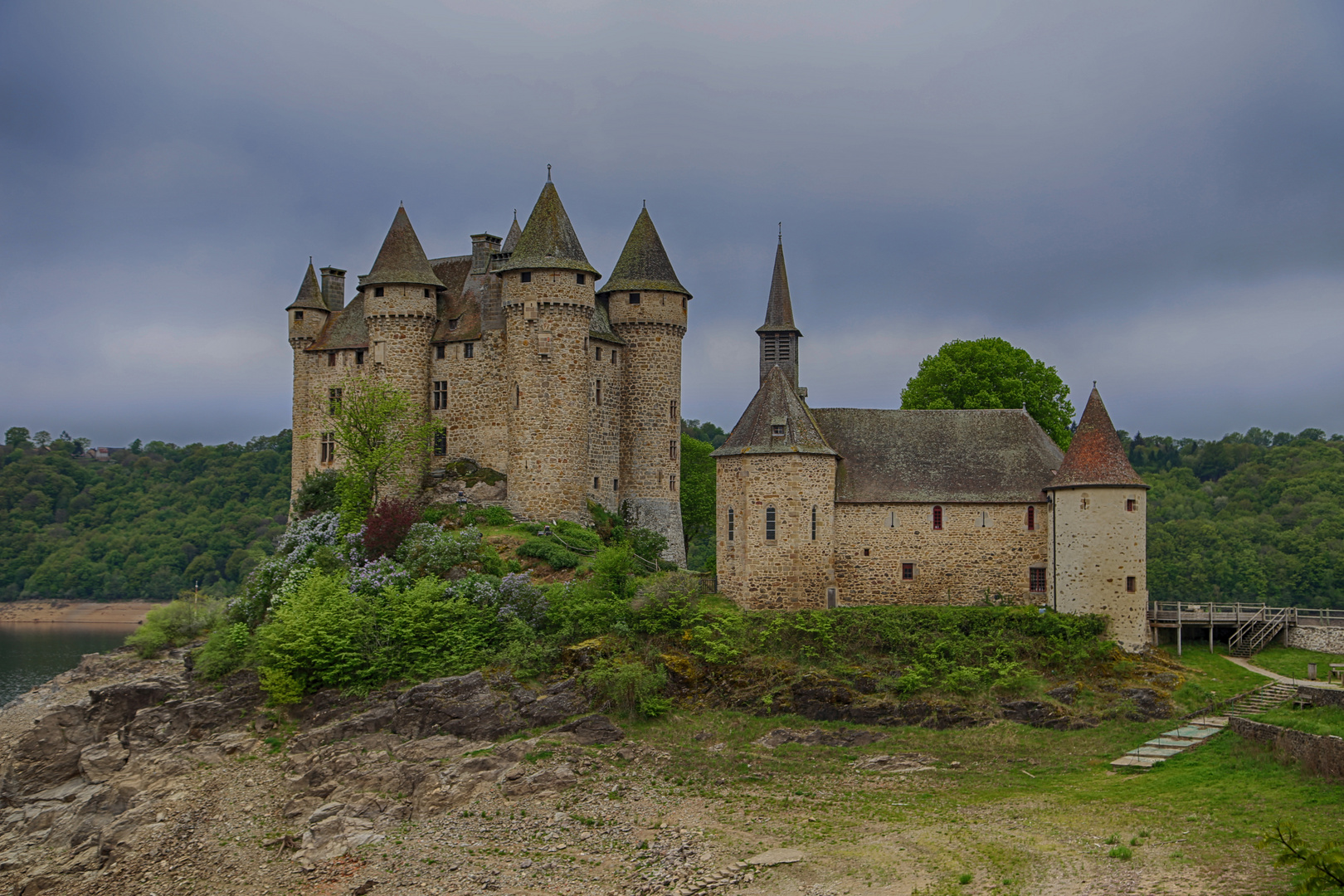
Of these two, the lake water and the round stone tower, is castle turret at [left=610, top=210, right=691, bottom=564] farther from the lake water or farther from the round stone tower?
the lake water

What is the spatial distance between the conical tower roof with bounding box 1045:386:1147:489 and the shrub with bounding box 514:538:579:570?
1812cm

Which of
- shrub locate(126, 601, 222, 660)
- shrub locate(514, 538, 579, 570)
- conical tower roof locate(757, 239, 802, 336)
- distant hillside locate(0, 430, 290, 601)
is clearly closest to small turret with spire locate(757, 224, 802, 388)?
conical tower roof locate(757, 239, 802, 336)

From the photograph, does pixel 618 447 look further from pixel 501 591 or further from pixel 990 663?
pixel 990 663

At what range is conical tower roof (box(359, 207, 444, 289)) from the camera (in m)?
51.4

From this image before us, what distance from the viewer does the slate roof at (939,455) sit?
139ft

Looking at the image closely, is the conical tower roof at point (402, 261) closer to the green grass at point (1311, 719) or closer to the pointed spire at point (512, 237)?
the pointed spire at point (512, 237)

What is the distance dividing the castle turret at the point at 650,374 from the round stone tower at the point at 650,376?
4 cm

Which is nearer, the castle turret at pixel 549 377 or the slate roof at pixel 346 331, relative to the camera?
the castle turret at pixel 549 377

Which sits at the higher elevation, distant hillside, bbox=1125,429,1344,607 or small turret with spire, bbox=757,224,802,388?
small turret with spire, bbox=757,224,802,388

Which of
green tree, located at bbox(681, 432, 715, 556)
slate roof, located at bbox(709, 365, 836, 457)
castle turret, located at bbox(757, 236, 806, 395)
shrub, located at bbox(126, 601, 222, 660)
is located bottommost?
shrub, located at bbox(126, 601, 222, 660)

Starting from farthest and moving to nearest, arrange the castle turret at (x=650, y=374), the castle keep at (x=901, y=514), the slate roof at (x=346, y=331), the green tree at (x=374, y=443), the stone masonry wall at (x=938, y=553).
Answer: the slate roof at (x=346, y=331) → the castle turret at (x=650, y=374) → the green tree at (x=374, y=443) → the stone masonry wall at (x=938, y=553) → the castle keep at (x=901, y=514)

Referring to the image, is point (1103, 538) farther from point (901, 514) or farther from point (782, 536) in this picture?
point (782, 536)

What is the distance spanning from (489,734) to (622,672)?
4.59 meters

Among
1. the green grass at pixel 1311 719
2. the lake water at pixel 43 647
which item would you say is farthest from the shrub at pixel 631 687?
the lake water at pixel 43 647
